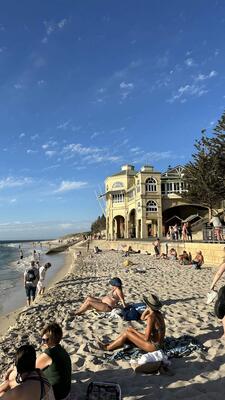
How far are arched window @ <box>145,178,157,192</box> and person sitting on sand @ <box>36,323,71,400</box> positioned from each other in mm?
41334

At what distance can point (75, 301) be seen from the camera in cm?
1091

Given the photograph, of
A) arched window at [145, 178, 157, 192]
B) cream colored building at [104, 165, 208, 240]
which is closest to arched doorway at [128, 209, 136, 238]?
cream colored building at [104, 165, 208, 240]

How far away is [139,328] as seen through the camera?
23.2 feet

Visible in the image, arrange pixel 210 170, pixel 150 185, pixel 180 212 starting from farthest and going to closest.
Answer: pixel 180 212 → pixel 150 185 → pixel 210 170

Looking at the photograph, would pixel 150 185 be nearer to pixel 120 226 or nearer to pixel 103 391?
pixel 120 226

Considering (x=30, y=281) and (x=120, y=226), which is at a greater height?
(x=120, y=226)

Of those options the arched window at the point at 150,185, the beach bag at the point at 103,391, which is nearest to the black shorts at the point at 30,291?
the beach bag at the point at 103,391

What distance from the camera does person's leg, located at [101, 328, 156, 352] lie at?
16.9 feet

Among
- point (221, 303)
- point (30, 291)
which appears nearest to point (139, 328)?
point (221, 303)

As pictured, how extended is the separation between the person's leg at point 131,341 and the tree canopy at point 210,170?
890 inches

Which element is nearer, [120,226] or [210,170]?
[210,170]

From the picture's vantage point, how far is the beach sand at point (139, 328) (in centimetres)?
437

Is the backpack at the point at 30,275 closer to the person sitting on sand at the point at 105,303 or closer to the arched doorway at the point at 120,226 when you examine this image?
the person sitting on sand at the point at 105,303

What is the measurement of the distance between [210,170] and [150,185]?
17.8 m
